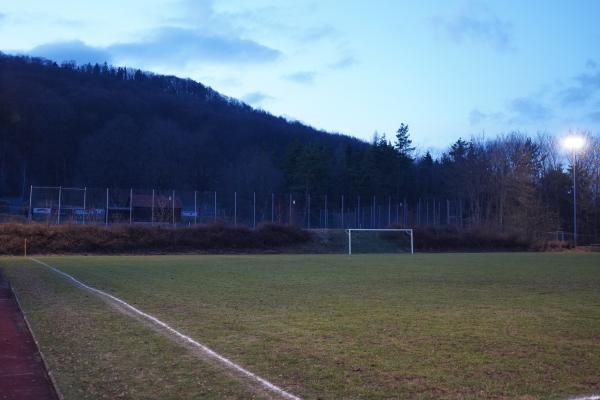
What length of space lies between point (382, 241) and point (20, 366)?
45211mm

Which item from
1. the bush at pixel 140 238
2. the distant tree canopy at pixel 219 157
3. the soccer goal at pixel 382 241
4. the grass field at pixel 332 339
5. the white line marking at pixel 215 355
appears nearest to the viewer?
the white line marking at pixel 215 355

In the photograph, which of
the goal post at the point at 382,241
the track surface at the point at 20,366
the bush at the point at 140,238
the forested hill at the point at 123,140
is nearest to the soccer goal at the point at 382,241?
the goal post at the point at 382,241

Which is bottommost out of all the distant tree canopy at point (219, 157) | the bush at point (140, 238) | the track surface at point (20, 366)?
the track surface at point (20, 366)

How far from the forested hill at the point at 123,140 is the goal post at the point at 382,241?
104 ft

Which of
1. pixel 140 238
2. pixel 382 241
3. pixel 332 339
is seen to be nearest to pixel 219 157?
pixel 382 241

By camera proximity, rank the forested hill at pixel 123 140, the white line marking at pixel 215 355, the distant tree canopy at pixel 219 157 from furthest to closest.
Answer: the forested hill at pixel 123 140 < the distant tree canopy at pixel 219 157 < the white line marking at pixel 215 355

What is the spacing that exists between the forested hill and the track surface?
72.9 metres

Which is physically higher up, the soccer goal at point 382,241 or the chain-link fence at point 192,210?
the chain-link fence at point 192,210

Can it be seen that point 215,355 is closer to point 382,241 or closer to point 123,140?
point 382,241

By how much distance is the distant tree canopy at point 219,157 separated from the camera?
7431 cm

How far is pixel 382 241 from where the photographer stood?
51844mm

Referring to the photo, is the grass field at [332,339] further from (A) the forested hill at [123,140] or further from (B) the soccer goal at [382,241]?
(A) the forested hill at [123,140]

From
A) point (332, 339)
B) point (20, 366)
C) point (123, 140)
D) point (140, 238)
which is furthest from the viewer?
point (123, 140)

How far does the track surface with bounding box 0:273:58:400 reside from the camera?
6.71 meters
